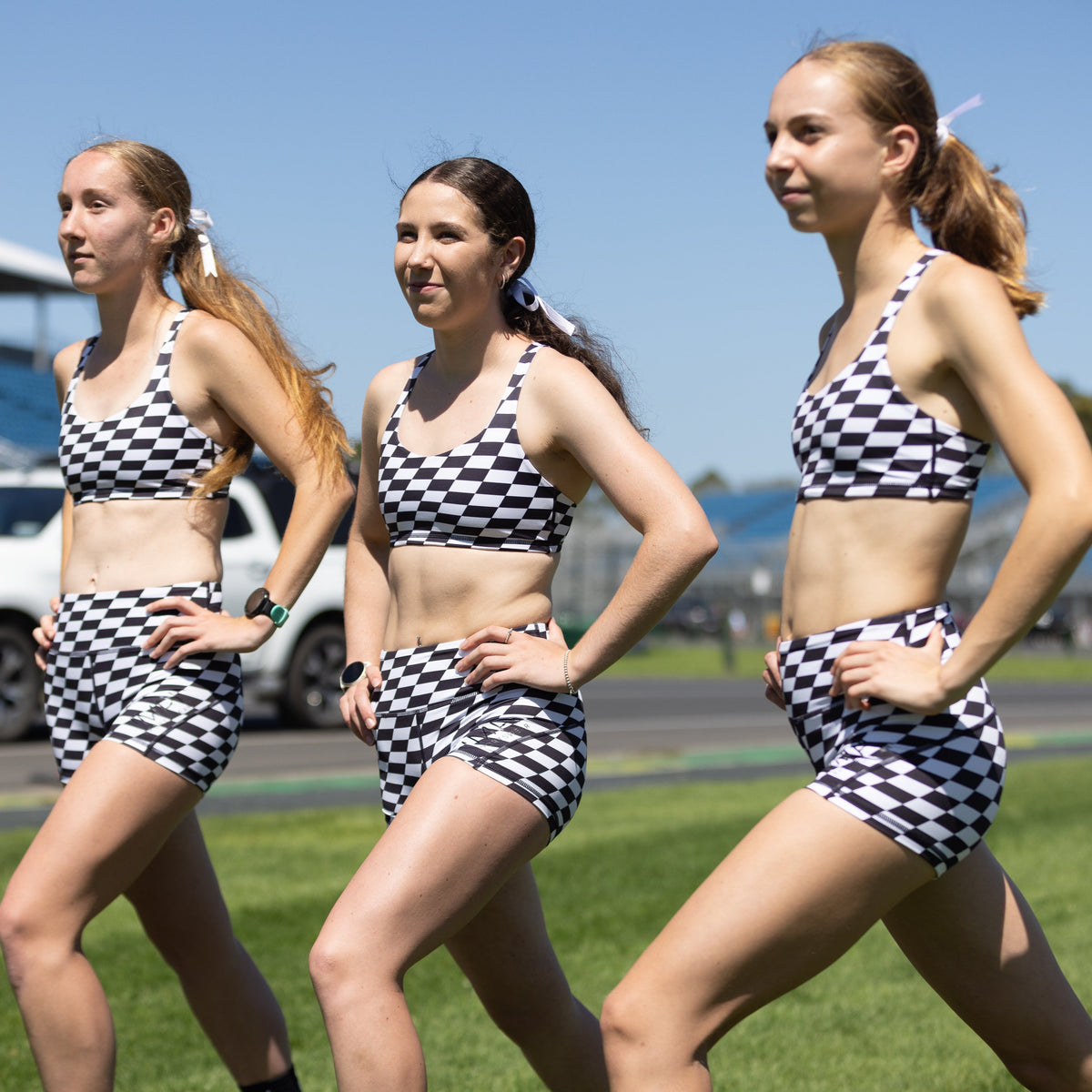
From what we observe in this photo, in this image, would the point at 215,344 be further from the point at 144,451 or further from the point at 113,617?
the point at 113,617

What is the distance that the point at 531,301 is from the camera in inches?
128

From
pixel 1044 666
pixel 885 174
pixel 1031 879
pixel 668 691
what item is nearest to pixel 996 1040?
Answer: pixel 885 174

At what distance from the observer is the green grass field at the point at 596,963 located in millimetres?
4422

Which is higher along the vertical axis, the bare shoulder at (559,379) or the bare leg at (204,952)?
the bare shoulder at (559,379)

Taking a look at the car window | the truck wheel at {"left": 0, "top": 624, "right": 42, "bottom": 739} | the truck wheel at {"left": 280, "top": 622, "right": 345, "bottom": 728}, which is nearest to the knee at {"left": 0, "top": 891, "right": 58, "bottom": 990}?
the truck wheel at {"left": 0, "top": 624, "right": 42, "bottom": 739}

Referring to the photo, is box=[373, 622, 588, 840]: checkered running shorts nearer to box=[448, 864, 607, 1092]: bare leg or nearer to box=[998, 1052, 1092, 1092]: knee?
box=[448, 864, 607, 1092]: bare leg

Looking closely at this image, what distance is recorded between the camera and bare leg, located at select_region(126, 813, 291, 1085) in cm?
349

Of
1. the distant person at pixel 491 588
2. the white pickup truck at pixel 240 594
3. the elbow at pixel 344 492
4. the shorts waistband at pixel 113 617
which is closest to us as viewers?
the distant person at pixel 491 588

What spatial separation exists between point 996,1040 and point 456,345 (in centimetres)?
172

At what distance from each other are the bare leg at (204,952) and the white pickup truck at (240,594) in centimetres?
759

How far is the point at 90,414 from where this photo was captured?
352 cm

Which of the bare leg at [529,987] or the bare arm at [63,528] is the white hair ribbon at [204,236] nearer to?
the bare arm at [63,528]

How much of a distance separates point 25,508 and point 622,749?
5782 millimetres

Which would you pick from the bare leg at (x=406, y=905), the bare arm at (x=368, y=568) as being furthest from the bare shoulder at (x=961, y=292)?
the bare arm at (x=368, y=568)
